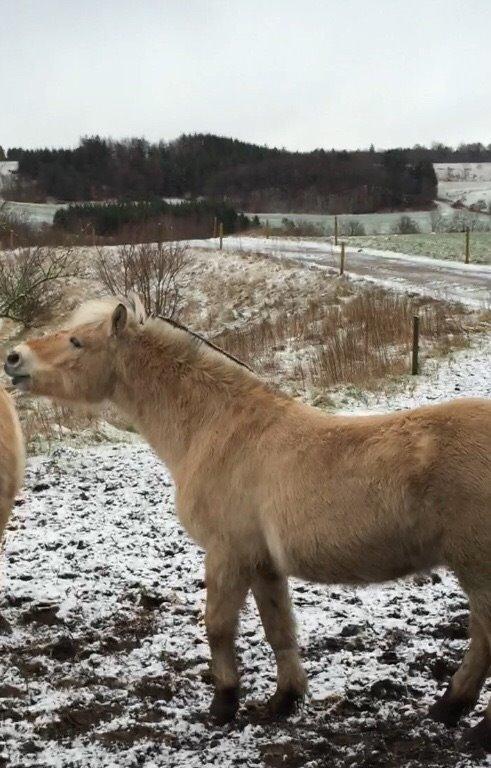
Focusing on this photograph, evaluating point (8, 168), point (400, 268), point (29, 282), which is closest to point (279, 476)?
point (29, 282)

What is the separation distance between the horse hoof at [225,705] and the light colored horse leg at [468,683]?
103 centimetres

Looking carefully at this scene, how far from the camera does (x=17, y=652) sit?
427cm

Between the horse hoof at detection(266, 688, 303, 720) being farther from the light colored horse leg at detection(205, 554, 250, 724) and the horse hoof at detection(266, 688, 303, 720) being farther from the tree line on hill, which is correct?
the tree line on hill

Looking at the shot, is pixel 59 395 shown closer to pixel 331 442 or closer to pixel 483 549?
pixel 331 442

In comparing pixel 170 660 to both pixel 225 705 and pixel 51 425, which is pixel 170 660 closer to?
pixel 225 705

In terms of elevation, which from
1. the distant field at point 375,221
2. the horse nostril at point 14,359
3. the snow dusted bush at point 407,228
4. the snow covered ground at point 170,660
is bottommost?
the snow covered ground at point 170,660

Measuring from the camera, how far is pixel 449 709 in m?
3.45

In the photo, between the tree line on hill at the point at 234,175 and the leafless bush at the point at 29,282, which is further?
the tree line on hill at the point at 234,175

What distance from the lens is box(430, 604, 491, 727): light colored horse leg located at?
3344mm

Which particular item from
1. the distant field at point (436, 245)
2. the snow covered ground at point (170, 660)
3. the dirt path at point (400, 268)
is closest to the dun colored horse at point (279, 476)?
the snow covered ground at point (170, 660)

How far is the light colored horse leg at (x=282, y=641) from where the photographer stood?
3.62 meters

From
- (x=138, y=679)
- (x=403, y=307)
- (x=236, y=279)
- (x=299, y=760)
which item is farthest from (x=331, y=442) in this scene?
(x=236, y=279)

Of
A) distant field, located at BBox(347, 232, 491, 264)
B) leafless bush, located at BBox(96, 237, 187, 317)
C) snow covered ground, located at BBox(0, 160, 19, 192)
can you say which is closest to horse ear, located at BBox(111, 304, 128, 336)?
leafless bush, located at BBox(96, 237, 187, 317)

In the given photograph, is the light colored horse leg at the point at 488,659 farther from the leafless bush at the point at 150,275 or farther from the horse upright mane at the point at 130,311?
the leafless bush at the point at 150,275
